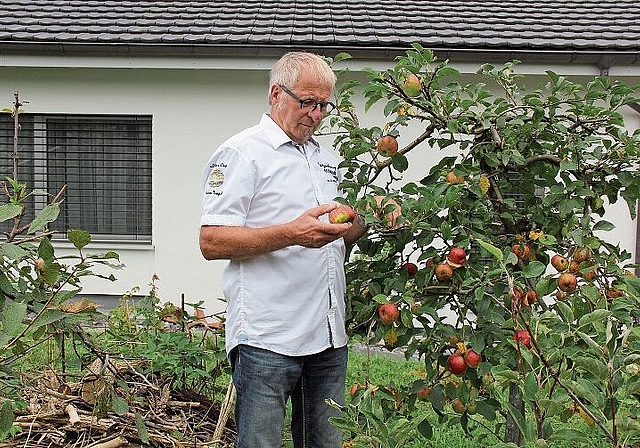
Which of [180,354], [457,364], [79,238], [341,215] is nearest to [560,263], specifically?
[457,364]

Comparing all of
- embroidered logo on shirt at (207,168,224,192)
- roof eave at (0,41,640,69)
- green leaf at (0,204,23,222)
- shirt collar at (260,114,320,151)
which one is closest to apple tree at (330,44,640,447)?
shirt collar at (260,114,320,151)

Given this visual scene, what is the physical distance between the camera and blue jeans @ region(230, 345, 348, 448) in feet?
8.32

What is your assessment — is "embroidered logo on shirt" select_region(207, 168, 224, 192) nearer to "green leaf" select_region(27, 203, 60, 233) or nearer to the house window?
"green leaf" select_region(27, 203, 60, 233)

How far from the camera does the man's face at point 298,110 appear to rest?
2588 mm

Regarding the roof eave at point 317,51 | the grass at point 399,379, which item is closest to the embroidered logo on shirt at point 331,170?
the grass at point 399,379

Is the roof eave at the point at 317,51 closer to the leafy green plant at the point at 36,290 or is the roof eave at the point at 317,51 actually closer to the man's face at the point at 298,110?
the man's face at the point at 298,110

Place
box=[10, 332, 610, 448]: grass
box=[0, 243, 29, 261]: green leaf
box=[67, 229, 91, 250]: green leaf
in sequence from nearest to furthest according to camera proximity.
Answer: box=[0, 243, 29, 261]: green leaf → box=[67, 229, 91, 250]: green leaf → box=[10, 332, 610, 448]: grass

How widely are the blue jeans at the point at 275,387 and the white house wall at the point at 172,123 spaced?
17.7ft

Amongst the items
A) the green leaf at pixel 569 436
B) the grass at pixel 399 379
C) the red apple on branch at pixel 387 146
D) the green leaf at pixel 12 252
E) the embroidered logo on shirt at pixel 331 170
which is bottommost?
the grass at pixel 399 379

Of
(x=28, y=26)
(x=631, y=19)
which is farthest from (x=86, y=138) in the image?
(x=631, y=19)

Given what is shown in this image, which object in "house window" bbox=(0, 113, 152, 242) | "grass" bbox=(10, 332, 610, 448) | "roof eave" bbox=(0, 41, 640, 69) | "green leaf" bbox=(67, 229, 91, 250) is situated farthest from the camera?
"house window" bbox=(0, 113, 152, 242)

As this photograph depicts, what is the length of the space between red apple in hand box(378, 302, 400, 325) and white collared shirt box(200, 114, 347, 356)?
0.21 m

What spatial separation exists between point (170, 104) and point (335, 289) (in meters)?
5.91

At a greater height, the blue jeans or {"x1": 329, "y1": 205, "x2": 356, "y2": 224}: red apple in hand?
{"x1": 329, "y1": 205, "x2": 356, "y2": 224}: red apple in hand
